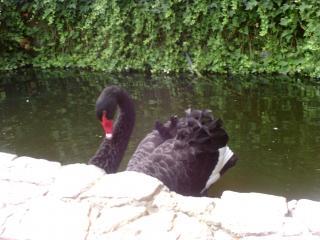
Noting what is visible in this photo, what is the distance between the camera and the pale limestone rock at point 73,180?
2.16 m

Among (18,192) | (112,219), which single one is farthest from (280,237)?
(18,192)

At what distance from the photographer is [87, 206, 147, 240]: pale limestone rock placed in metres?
1.98

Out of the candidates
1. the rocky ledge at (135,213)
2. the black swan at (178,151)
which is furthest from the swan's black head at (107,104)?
the rocky ledge at (135,213)

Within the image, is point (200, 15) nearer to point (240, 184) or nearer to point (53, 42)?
point (53, 42)

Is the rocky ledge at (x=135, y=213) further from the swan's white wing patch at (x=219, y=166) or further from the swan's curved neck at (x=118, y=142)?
the swan's white wing patch at (x=219, y=166)

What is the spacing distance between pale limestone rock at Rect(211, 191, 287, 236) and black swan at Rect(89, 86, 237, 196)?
1.32m

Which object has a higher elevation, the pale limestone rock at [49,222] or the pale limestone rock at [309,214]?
the pale limestone rock at [309,214]

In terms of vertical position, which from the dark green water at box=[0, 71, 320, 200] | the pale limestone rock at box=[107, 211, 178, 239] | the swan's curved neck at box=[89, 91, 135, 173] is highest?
the pale limestone rock at box=[107, 211, 178, 239]

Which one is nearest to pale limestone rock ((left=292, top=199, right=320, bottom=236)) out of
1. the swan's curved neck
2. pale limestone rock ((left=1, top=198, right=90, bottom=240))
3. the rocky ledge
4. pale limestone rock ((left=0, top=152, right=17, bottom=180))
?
the rocky ledge

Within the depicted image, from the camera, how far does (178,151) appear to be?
3539 mm

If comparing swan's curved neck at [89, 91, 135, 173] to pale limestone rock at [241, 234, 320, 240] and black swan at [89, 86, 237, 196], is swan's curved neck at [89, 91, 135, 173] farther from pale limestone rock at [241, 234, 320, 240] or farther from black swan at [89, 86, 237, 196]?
pale limestone rock at [241, 234, 320, 240]

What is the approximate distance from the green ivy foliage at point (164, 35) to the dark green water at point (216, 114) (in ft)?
1.51

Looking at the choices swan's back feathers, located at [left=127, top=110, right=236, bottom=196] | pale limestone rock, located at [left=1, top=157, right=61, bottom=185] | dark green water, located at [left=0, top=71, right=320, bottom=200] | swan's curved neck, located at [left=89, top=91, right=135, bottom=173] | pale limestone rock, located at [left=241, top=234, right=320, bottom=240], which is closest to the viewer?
pale limestone rock, located at [left=241, top=234, right=320, bottom=240]

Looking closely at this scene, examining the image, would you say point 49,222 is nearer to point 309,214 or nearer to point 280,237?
point 280,237
